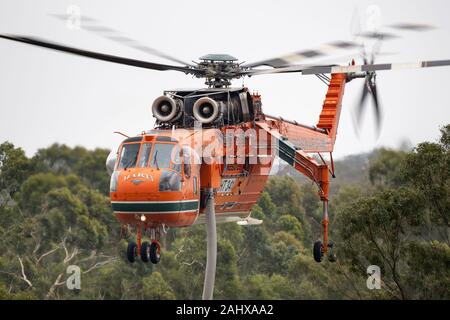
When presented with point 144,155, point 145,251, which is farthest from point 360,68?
point 145,251

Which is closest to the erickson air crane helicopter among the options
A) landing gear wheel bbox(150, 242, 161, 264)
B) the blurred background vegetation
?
landing gear wheel bbox(150, 242, 161, 264)

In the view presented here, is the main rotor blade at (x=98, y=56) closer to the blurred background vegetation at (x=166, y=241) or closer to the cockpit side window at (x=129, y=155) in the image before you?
the cockpit side window at (x=129, y=155)

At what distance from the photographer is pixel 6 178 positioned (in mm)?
57656

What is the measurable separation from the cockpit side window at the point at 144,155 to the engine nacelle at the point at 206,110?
6.88 feet

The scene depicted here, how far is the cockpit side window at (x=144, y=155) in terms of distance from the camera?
94.7 ft

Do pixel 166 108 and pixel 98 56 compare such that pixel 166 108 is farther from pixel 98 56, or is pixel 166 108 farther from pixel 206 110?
pixel 98 56

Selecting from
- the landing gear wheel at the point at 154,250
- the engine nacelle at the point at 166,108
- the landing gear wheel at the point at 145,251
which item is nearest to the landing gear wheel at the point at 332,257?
the engine nacelle at the point at 166,108

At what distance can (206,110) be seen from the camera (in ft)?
102

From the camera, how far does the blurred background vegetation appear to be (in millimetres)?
56156

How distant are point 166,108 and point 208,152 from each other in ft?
5.53

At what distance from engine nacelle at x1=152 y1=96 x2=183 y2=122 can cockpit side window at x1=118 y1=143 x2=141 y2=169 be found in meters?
1.97

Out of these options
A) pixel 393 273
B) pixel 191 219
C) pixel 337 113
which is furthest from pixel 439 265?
pixel 191 219
